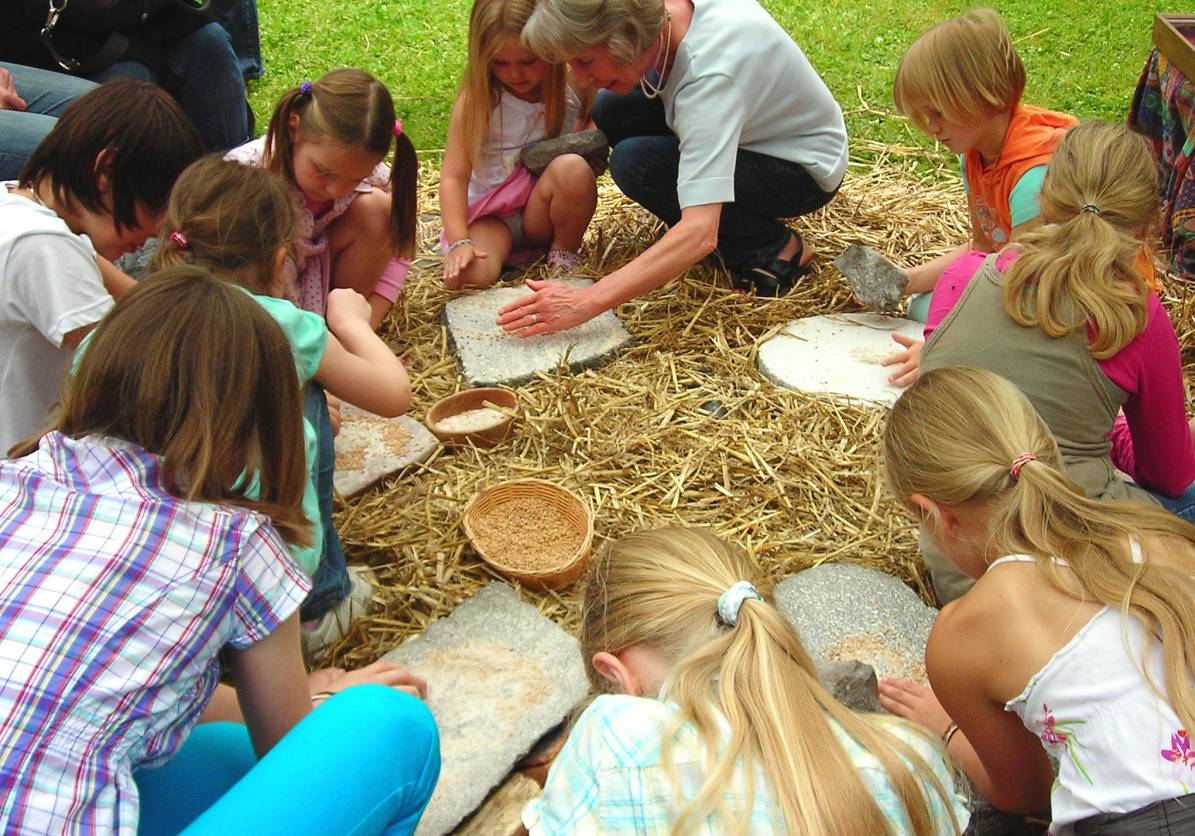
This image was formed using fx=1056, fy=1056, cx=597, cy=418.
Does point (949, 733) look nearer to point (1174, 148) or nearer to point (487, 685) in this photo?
point (487, 685)

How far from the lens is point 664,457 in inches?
117

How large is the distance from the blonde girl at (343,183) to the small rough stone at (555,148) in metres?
0.52

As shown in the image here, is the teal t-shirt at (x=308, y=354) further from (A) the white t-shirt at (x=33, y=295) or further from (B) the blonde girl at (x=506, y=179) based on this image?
(B) the blonde girl at (x=506, y=179)

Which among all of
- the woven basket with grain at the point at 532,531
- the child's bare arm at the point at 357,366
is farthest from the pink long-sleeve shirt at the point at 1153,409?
the child's bare arm at the point at 357,366

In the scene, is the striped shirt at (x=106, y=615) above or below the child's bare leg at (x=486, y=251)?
above

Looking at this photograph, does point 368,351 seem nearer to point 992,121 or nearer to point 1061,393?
point 1061,393

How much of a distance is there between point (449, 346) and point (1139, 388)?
6.83ft

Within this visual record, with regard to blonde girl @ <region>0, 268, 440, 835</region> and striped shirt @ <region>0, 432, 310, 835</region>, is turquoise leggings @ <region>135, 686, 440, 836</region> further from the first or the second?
striped shirt @ <region>0, 432, 310, 835</region>

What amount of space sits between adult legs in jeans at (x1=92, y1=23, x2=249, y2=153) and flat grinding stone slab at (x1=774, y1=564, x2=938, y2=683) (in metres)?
3.02

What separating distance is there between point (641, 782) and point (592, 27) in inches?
93.4

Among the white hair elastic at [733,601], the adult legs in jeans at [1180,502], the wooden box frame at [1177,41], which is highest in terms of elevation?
the wooden box frame at [1177,41]

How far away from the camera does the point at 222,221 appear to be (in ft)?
7.31

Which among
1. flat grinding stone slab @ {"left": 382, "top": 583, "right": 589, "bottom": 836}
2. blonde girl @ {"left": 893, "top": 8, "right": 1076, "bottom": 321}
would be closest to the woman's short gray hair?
blonde girl @ {"left": 893, "top": 8, "right": 1076, "bottom": 321}

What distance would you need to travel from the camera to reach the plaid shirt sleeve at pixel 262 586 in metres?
1.51
